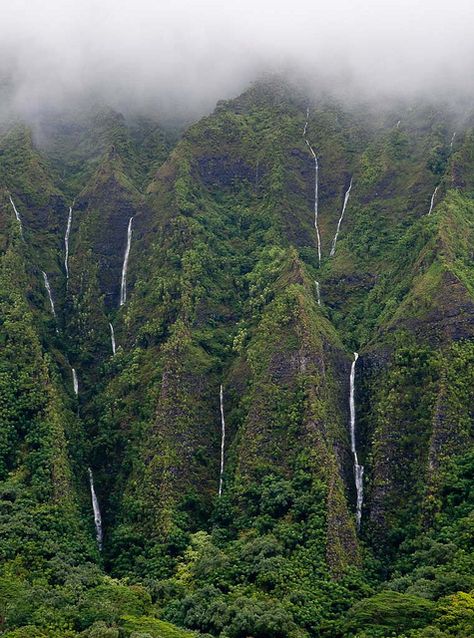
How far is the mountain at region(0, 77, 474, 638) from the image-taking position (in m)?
62.8

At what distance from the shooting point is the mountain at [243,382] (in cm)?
6278

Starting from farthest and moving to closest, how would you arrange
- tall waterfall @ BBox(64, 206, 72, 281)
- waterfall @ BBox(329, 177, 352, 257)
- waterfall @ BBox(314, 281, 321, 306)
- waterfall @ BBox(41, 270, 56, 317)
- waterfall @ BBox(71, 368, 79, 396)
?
tall waterfall @ BBox(64, 206, 72, 281) < waterfall @ BBox(329, 177, 352, 257) < waterfall @ BBox(41, 270, 56, 317) < waterfall @ BBox(314, 281, 321, 306) < waterfall @ BBox(71, 368, 79, 396)

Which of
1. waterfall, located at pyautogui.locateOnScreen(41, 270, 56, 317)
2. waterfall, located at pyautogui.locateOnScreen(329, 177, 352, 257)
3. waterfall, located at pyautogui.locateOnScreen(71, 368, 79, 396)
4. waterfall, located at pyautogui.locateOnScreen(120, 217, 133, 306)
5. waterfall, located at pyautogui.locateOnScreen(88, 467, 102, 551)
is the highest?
waterfall, located at pyautogui.locateOnScreen(329, 177, 352, 257)

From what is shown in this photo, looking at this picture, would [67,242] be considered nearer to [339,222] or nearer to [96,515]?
[339,222]

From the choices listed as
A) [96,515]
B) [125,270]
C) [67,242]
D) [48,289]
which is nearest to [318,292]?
[125,270]

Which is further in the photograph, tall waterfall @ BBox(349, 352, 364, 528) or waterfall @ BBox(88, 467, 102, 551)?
waterfall @ BBox(88, 467, 102, 551)

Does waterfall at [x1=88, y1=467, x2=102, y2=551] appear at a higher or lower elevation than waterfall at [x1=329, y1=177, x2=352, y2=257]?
lower

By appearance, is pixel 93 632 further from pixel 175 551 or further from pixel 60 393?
pixel 60 393

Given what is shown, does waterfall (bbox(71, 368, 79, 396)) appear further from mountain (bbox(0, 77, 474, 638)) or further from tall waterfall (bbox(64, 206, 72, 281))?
tall waterfall (bbox(64, 206, 72, 281))

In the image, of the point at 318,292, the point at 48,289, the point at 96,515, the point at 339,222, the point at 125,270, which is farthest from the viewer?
the point at 339,222

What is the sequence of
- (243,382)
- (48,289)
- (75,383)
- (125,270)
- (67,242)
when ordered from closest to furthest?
1. (243,382)
2. (75,383)
3. (48,289)
4. (125,270)
5. (67,242)

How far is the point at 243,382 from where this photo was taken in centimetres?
8312

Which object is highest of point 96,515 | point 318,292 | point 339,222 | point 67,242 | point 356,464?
point 339,222

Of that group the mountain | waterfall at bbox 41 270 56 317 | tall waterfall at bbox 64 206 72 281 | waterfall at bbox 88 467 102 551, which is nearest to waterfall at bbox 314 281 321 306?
the mountain
